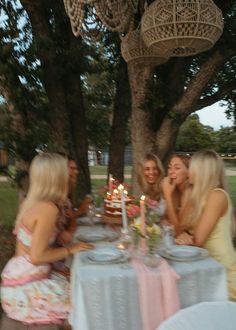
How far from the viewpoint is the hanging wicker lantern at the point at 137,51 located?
413cm

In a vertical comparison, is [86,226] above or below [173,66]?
below

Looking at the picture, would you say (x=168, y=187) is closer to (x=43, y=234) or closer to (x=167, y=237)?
(x=167, y=237)

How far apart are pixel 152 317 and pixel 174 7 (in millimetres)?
2196

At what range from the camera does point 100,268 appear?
2240mm

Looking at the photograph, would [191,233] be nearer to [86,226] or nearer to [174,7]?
[86,226]

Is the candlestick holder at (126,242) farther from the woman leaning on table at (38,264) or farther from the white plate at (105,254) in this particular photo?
the woman leaning on table at (38,264)

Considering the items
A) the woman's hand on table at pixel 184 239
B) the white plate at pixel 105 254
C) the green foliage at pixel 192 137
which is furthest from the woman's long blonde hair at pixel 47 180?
the green foliage at pixel 192 137

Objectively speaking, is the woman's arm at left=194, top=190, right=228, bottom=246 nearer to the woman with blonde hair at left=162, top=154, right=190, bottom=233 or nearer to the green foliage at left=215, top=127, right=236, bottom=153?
the woman with blonde hair at left=162, top=154, right=190, bottom=233

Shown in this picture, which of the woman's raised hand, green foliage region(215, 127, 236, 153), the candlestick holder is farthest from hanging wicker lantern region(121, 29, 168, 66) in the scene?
green foliage region(215, 127, 236, 153)

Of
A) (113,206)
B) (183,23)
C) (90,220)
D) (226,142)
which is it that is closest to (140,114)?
(113,206)

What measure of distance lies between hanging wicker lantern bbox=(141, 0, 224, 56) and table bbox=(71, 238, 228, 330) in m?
1.73

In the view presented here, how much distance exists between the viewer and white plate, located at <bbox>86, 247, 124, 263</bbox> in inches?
91.1

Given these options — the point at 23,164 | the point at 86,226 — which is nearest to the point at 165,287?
the point at 86,226

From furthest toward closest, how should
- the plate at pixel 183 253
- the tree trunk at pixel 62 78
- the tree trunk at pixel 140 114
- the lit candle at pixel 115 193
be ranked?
the tree trunk at pixel 62 78 → the tree trunk at pixel 140 114 → the lit candle at pixel 115 193 → the plate at pixel 183 253
